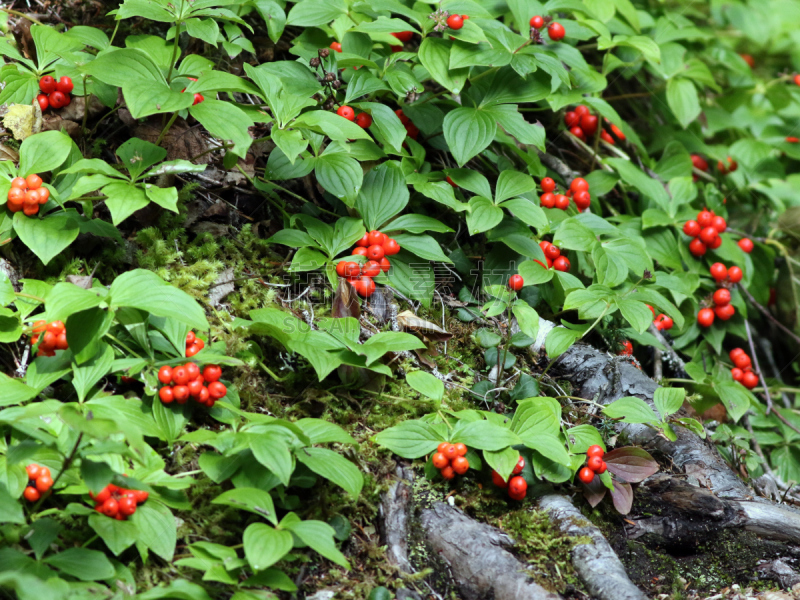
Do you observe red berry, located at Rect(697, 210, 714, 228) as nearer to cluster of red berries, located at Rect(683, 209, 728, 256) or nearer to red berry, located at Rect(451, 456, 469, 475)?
cluster of red berries, located at Rect(683, 209, 728, 256)

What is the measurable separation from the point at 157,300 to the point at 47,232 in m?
0.91

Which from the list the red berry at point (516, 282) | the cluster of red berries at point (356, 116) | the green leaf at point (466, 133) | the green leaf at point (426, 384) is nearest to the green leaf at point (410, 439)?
the green leaf at point (426, 384)

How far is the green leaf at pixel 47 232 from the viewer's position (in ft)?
9.39

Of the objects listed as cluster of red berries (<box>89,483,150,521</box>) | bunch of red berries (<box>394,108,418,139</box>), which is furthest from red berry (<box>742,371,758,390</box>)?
cluster of red berries (<box>89,483,150,521</box>)

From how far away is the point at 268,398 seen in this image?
293 cm

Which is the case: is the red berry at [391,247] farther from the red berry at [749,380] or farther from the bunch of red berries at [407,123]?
the red berry at [749,380]

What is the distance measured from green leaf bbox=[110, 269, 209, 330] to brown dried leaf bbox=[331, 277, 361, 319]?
95 centimetres

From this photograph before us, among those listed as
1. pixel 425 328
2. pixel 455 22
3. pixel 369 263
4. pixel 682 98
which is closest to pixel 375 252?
pixel 369 263

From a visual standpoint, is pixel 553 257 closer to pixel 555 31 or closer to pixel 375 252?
pixel 375 252

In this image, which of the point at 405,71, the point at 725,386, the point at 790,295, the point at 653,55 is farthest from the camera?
the point at 790,295

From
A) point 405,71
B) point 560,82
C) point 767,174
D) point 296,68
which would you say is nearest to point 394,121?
point 405,71

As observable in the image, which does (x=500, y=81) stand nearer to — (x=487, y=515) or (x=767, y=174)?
(x=487, y=515)

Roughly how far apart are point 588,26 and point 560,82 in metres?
0.65

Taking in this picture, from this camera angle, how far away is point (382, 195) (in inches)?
138
